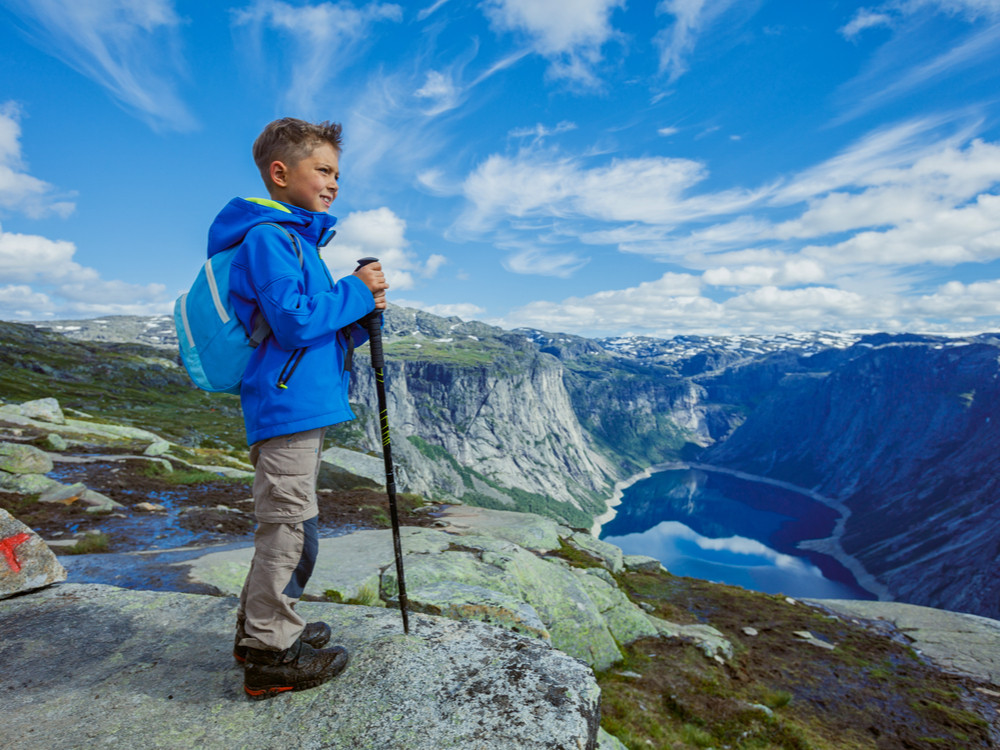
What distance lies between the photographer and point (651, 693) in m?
12.9

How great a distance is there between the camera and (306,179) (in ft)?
15.5

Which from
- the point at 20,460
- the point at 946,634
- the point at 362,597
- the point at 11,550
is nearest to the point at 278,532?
the point at 11,550

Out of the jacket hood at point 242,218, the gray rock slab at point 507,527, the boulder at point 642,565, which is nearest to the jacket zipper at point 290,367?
the jacket hood at point 242,218

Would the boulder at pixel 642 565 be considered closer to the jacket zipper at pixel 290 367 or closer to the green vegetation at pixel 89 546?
the green vegetation at pixel 89 546

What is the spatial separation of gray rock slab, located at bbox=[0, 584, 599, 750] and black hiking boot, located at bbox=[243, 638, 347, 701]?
0.10 m

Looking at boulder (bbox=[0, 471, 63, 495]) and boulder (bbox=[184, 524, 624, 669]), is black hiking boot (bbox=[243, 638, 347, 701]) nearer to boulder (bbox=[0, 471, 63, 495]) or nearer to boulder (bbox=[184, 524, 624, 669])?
boulder (bbox=[184, 524, 624, 669])

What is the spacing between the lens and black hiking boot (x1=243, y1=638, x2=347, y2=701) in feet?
14.4

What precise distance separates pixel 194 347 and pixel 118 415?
116 meters

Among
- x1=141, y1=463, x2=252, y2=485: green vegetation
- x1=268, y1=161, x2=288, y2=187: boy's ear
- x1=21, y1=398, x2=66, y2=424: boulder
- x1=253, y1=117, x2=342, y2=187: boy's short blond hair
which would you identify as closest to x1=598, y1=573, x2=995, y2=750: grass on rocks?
x1=268, y1=161, x2=288, y2=187: boy's ear

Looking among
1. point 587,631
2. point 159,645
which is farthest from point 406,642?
point 587,631

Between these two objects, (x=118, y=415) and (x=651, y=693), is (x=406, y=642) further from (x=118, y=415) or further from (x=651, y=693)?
(x=118, y=415)

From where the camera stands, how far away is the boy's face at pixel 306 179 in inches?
186

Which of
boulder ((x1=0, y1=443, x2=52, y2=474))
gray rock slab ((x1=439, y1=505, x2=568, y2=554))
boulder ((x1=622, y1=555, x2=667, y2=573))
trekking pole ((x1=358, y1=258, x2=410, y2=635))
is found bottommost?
boulder ((x1=622, y1=555, x2=667, y2=573))

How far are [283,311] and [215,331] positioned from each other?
714 millimetres
